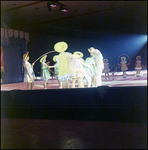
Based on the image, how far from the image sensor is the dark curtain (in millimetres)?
8242

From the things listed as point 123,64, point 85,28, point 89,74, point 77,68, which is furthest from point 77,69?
point 123,64

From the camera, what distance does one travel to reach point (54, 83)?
6.72m

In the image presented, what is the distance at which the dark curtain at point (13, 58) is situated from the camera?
8.24m

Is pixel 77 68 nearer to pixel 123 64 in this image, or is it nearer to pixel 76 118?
pixel 76 118

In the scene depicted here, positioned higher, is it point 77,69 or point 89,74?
point 77,69

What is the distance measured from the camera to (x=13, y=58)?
876 cm

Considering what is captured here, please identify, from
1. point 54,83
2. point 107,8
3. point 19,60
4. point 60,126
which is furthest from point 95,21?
point 60,126

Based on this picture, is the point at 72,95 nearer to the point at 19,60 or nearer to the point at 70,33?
the point at 70,33

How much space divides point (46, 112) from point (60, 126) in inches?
28.8

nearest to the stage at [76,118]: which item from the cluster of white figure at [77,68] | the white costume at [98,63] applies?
the cluster of white figure at [77,68]

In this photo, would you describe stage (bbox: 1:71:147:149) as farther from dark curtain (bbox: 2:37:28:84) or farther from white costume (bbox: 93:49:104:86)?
dark curtain (bbox: 2:37:28:84)

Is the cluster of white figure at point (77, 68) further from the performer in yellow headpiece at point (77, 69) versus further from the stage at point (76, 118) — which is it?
the stage at point (76, 118)

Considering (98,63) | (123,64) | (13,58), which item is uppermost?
(13,58)

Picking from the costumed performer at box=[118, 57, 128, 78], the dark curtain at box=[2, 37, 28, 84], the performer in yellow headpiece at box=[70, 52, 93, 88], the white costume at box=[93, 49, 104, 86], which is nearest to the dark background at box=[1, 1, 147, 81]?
the costumed performer at box=[118, 57, 128, 78]
